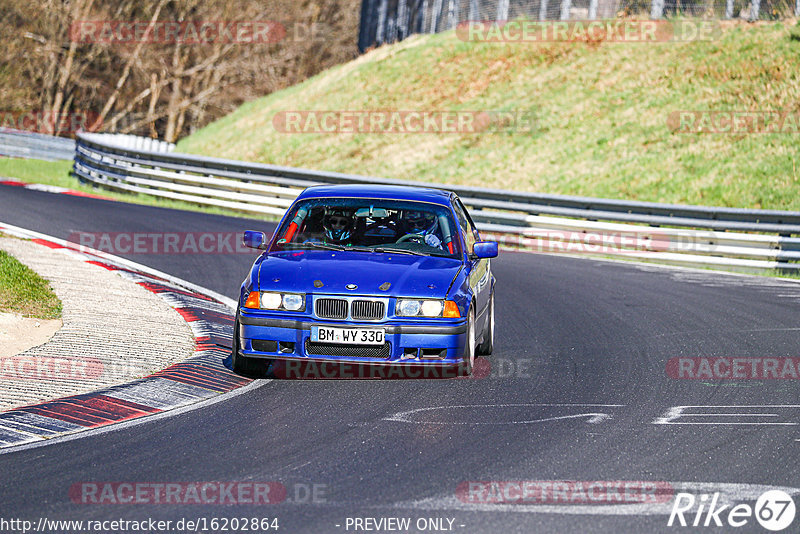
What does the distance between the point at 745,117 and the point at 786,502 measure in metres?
22.7

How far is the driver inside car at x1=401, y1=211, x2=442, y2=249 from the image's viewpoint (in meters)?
9.75

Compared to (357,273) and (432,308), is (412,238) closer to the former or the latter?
(357,273)

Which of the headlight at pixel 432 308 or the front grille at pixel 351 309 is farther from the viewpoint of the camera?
the headlight at pixel 432 308

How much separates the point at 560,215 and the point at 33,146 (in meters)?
18.7

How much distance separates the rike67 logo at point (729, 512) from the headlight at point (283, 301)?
137 inches

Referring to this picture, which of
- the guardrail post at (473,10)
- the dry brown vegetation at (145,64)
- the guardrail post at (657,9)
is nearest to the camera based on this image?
the guardrail post at (657,9)

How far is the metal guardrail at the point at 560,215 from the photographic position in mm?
18391

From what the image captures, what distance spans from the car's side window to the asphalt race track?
1.07m

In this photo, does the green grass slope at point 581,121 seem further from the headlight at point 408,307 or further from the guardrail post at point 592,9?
the headlight at point 408,307

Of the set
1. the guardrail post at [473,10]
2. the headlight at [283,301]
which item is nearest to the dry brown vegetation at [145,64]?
the guardrail post at [473,10]

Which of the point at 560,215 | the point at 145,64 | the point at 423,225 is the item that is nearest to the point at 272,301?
the point at 423,225

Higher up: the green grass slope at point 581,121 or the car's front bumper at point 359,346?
the green grass slope at point 581,121

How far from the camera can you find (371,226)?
9883 mm

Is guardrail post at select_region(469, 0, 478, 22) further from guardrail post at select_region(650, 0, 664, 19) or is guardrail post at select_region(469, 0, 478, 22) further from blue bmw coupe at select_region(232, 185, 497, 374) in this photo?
blue bmw coupe at select_region(232, 185, 497, 374)
